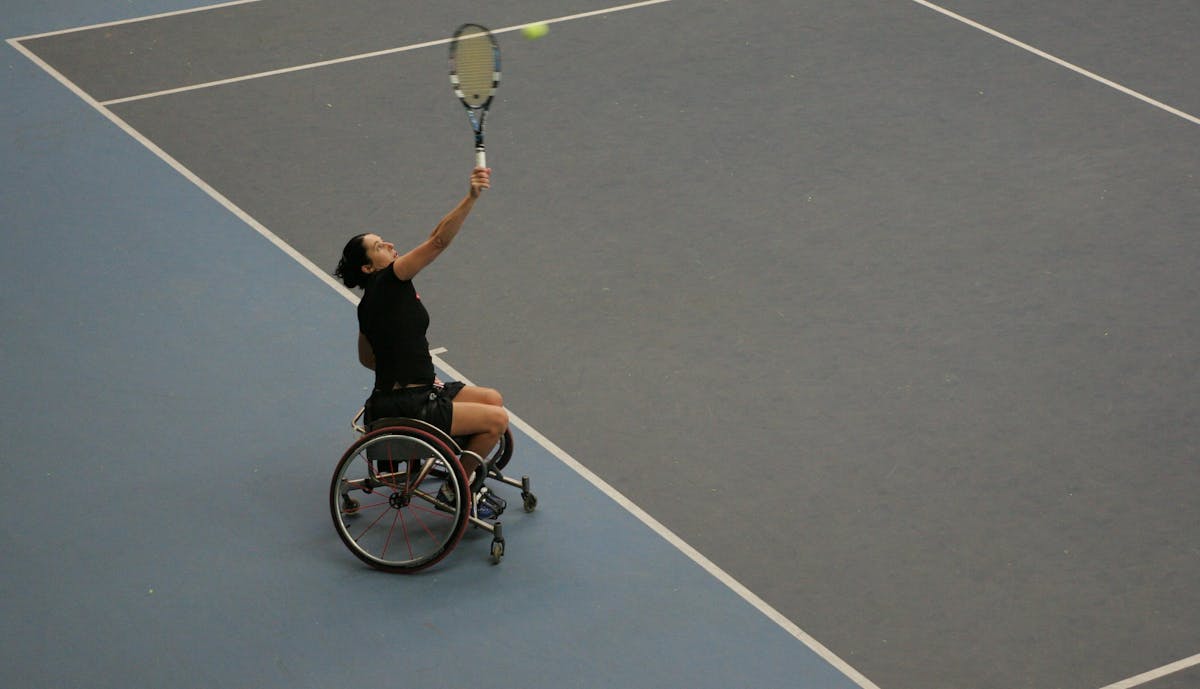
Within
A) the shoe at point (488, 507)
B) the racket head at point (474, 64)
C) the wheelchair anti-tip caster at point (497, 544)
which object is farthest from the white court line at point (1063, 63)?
the wheelchair anti-tip caster at point (497, 544)

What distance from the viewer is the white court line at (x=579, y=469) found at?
18.4ft

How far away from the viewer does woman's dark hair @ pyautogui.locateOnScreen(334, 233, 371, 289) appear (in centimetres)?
593

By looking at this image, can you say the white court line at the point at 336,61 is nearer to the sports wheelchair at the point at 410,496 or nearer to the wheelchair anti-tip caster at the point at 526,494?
the sports wheelchair at the point at 410,496

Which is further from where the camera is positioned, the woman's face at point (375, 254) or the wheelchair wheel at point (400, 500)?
the woman's face at point (375, 254)

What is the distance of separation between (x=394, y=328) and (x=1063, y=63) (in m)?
6.30

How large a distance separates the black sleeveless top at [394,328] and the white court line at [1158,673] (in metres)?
2.84

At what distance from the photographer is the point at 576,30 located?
10.9 meters

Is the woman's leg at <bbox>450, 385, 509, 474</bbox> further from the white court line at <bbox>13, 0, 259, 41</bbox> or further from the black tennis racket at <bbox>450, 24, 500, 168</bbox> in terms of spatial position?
the white court line at <bbox>13, 0, 259, 41</bbox>

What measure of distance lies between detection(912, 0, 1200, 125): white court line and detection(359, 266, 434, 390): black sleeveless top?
19.8ft

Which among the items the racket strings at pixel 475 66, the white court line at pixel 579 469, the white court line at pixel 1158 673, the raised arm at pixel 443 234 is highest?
the racket strings at pixel 475 66

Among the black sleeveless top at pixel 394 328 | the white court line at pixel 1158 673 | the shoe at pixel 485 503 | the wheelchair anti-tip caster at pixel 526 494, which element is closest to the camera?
the white court line at pixel 1158 673

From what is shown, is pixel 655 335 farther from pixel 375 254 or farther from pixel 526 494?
pixel 375 254

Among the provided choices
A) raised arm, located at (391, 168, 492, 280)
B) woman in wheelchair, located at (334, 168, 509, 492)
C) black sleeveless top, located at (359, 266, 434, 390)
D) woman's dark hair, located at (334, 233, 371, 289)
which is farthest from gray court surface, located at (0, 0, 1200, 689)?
raised arm, located at (391, 168, 492, 280)

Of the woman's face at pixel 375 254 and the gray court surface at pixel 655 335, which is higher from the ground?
the woman's face at pixel 375 254
